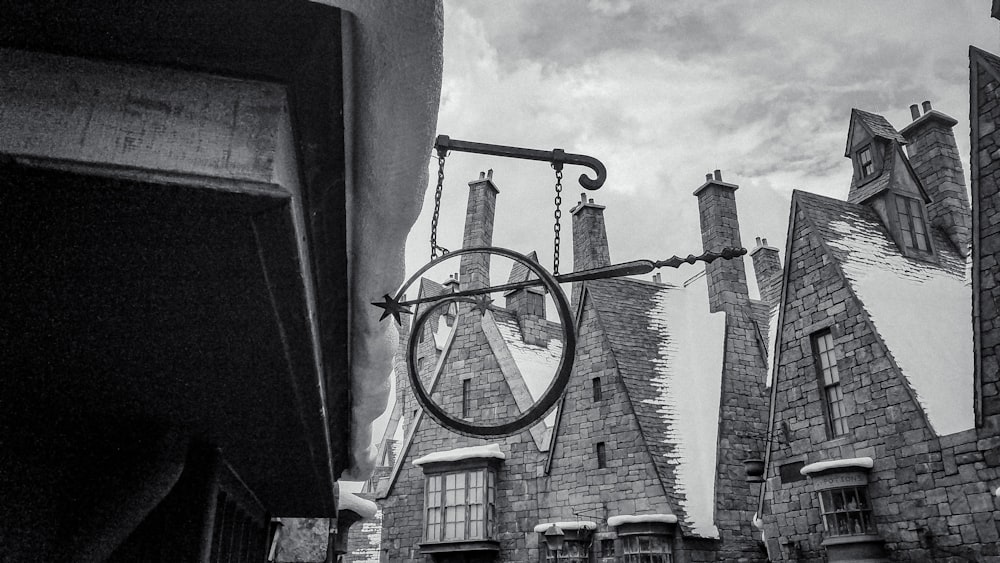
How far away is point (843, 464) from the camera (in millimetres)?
11648

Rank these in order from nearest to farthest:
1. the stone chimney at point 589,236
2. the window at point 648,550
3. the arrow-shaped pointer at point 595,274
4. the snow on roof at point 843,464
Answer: the arrow-shaped pointer at point 595,274, the snow on roof at point 843,464, the window at point 648,550, the stone chimney at point 589,236

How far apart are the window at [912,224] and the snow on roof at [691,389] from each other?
16.6 ft

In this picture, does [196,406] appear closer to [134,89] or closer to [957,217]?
[134,89]

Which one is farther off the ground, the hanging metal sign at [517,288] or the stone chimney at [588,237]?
the stone chimney at [588,237]

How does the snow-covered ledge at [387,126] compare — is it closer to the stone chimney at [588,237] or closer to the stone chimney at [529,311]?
the stone chimney at [588,237]

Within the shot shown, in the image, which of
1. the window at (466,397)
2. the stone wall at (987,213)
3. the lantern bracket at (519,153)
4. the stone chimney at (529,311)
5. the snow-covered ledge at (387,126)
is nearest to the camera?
the snow-covered ledge at (387,126)

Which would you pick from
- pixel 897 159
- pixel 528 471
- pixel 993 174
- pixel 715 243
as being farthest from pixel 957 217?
pixel 528 471

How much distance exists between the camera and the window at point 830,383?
1259 cm

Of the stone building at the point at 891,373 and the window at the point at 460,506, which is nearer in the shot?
the stone building at the point at 891,373

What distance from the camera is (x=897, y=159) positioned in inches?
644

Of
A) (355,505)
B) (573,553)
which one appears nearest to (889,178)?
(573,553)

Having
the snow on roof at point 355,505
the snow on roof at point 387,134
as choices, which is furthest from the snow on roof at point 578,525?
the snow on roof at point 387,134

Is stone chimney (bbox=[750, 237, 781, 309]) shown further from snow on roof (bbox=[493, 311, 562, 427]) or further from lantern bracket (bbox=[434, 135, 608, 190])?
lantern bracket (bbox=[434, 135, 608, 190])

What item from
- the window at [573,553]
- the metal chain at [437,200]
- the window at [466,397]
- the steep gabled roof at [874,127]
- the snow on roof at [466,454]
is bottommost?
the window at [573,553]
